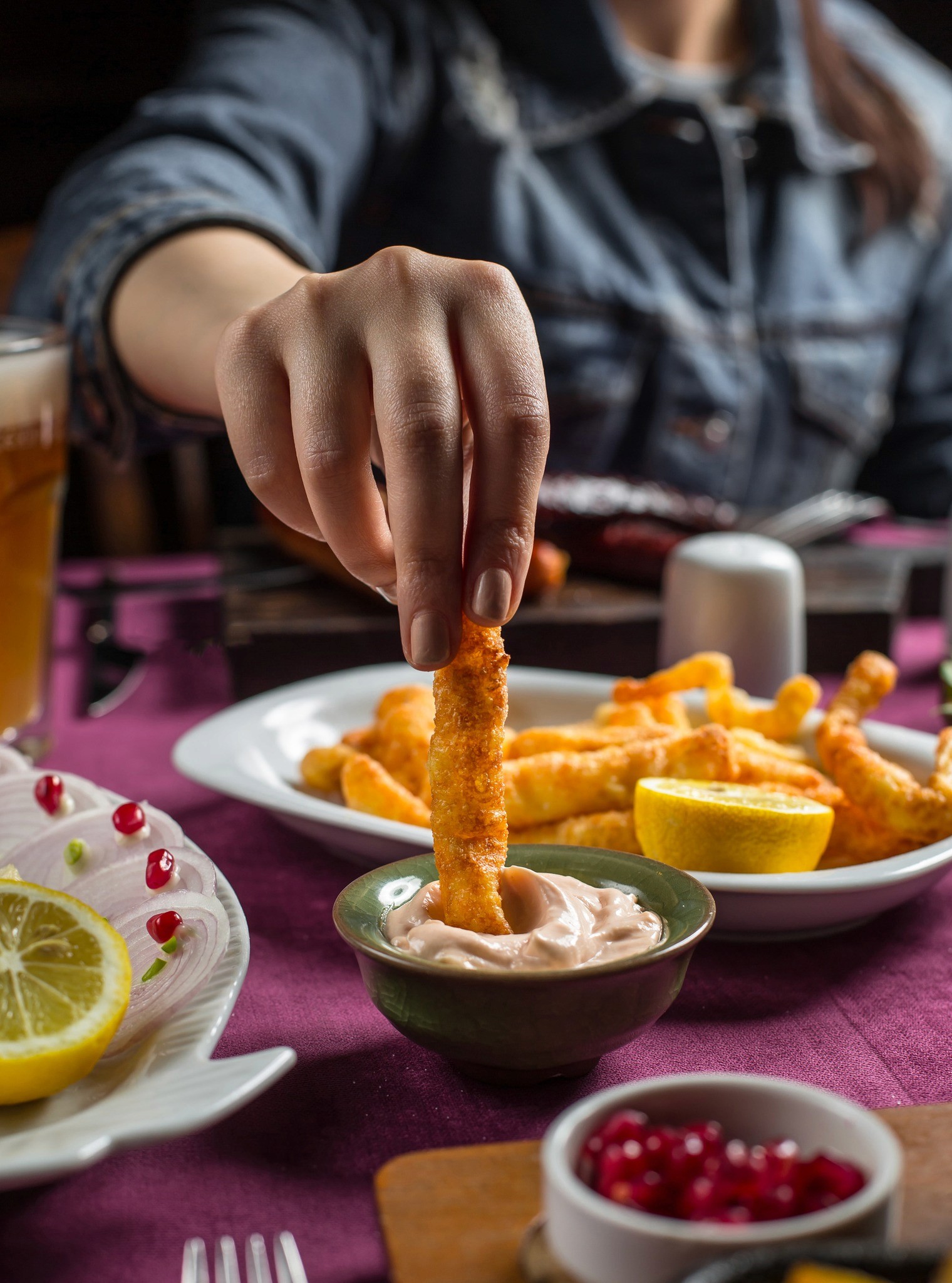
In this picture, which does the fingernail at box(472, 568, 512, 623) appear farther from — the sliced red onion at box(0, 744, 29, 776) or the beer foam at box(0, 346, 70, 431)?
the beer foam at box(0, 346, 70, 431)

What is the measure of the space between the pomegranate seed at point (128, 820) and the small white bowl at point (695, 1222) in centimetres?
50

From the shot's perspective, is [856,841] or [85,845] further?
[856,841]

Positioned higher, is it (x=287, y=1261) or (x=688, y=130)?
(x=688, y=130)

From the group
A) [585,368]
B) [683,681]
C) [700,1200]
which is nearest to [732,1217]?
[700,1200]

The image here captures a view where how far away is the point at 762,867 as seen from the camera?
100 cm

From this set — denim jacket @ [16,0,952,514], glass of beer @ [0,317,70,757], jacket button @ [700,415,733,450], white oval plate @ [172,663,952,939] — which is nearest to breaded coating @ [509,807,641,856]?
white oval plate @ [172,663,952,939]

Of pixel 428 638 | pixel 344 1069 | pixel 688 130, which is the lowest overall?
pixel 344 1069

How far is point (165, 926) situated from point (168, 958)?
0.08 feet

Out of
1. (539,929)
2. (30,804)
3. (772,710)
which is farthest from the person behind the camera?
(772,710)

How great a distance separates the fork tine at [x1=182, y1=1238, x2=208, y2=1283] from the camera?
25.0 inches

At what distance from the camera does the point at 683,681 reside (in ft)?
4.55

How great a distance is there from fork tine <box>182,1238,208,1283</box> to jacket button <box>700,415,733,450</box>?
8.09 ft

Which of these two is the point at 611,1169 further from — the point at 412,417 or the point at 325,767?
the point at 325,767

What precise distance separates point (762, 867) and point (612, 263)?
208 cm
